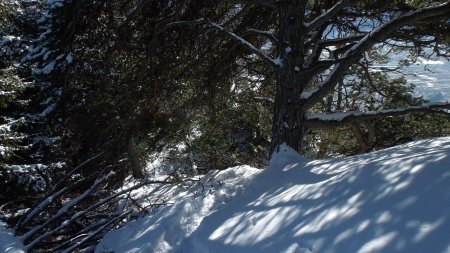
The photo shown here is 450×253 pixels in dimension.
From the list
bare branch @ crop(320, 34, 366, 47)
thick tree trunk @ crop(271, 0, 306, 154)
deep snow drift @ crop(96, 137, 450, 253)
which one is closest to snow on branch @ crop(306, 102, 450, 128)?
thick tree trunk @ crop(271, 0, 306, 154)

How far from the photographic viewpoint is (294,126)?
5.87m

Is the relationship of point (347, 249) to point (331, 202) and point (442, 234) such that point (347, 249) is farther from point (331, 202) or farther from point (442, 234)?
point (331, 202)

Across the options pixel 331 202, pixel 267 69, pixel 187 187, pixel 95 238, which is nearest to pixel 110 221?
pixel 95 238

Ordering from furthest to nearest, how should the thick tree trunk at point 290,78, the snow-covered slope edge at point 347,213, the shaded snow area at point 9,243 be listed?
the thick tree trunk at point 290,78 < the shaded snow area at point 9,243 < the snow-covered slope edge at point 347,213

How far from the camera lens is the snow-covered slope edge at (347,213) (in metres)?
2.38

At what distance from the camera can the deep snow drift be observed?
243 centimetres

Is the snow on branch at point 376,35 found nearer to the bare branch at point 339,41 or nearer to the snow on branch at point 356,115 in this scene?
the snow on branch at point 356,115

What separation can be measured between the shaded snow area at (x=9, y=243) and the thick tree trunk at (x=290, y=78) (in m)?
3.63

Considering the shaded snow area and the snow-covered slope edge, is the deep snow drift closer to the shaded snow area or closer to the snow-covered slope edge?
the snow-covered slope edge

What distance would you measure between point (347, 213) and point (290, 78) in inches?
129

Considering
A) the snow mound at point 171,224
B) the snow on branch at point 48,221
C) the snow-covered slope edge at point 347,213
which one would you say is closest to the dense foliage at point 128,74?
the snow on branch at point 48,221

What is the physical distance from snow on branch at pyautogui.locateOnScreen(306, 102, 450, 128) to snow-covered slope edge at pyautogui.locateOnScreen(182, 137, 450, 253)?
5.27 feet

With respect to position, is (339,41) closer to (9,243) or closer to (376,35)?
(376,35)

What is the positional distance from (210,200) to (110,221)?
1.31 meters
